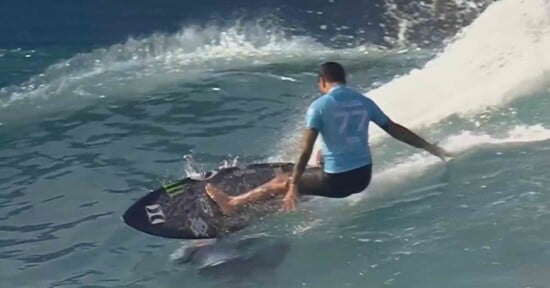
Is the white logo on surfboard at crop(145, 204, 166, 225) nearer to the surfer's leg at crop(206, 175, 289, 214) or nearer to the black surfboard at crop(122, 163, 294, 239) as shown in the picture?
the black surfboard at crop(122, 163, 294, 239)

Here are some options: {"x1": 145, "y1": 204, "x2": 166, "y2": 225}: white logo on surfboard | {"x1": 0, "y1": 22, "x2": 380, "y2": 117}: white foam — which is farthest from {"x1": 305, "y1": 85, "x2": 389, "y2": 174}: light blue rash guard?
{"x1": 0, "y1": 22, "x2": 380, "y2": 117}: white foam

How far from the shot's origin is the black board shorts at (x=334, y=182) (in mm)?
10008

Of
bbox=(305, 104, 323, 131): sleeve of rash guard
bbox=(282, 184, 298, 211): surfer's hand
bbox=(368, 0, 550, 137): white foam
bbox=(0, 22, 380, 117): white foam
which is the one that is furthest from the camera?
bbox=(0, 22, 380, 117): white foam

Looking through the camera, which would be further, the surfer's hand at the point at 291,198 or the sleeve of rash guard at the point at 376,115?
the sleeve of rash guard at the point at 376,115

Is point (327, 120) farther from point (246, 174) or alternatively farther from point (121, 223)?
point (121, 223)

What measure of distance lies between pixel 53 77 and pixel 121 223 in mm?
7556

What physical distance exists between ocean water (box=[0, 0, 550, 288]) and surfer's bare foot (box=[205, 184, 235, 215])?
0.28m

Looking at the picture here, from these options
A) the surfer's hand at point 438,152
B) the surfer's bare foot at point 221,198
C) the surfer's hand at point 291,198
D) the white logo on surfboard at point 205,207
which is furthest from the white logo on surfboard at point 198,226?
the surfer's hand at point 438,152

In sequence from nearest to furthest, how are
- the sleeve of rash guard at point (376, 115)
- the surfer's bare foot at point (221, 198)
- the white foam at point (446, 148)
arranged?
the sleeve of rash guard at point (376, 115) → the surfer's bare foot at point (221, 198) → the white foam at point (446, 148)

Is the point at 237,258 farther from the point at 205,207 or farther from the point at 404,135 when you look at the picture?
the point at 404,135

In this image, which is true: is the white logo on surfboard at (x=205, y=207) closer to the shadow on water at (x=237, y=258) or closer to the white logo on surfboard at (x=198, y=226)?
the white logo on surfboard at (x=198, y=226)

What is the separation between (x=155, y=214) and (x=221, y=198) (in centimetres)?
64

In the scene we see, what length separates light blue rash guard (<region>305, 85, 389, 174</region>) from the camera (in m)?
9.78

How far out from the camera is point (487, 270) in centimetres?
859
